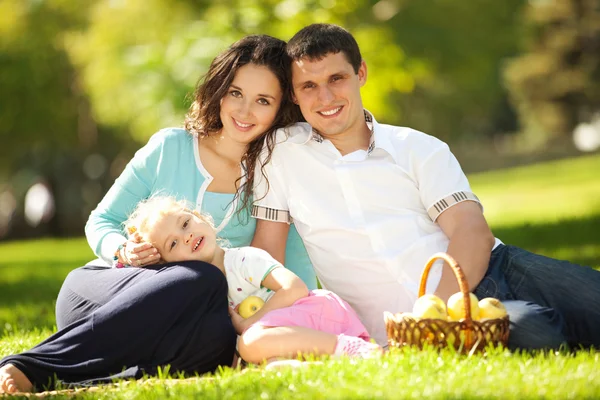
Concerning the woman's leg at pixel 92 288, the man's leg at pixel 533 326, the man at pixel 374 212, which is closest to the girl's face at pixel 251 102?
the man at pixel 374 212

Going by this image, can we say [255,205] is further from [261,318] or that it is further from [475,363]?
[475,363]

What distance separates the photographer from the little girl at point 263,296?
420cm

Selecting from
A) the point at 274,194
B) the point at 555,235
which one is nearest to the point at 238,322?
the point at 274,194

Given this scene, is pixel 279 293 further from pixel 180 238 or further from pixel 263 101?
pixel 263 101

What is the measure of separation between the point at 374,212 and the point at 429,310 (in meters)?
1.05

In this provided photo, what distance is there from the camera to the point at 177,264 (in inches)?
175

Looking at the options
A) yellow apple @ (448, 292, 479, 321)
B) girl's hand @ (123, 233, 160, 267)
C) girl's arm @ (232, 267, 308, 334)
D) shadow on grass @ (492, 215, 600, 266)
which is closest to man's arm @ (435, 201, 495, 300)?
yellow apple @ (448, 292, 479, 321)

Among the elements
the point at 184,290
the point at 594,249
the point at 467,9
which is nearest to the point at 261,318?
the point at 184,290

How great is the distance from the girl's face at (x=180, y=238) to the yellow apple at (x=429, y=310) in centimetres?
128

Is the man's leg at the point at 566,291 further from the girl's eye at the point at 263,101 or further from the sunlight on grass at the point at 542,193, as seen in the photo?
the sunlight on grass at the point at 542,193

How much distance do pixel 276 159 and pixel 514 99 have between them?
159ft

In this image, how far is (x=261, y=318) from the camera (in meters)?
4.31

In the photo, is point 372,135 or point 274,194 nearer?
point 372,135

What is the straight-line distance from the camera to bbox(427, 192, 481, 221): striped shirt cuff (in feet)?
15.3
